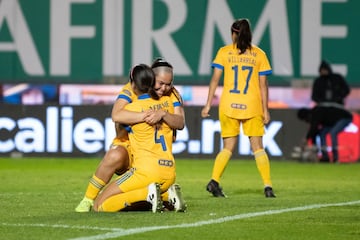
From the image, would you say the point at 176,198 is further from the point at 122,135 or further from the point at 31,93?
the point at 31,93

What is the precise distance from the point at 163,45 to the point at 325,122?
11.0ft

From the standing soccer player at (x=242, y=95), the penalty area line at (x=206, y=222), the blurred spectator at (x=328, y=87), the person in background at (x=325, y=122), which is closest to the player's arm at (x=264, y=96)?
the standing soccer player at (x=242, y=95)

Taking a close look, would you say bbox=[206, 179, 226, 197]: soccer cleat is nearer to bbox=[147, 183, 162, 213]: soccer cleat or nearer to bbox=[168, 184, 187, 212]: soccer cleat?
bbox=[168, 184, 187, 212]: soccer cleat

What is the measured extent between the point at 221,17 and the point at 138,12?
61.8 inches

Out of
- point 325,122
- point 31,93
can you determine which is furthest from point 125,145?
point 31,93

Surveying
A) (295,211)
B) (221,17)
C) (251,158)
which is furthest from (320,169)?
(295,211)

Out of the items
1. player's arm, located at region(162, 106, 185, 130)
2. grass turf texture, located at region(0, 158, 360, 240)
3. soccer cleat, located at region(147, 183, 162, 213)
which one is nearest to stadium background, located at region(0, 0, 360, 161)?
grass turf texture, located at region(0, 158, 360, 240)

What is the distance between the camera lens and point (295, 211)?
11398 mm

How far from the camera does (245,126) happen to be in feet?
45.6

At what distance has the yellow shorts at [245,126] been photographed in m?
13.8

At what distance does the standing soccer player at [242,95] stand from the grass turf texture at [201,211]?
0.63m

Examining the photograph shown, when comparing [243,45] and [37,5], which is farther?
[37,5]

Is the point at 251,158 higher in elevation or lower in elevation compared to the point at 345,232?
lower

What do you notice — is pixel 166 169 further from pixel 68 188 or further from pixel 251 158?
pixel 251 158
